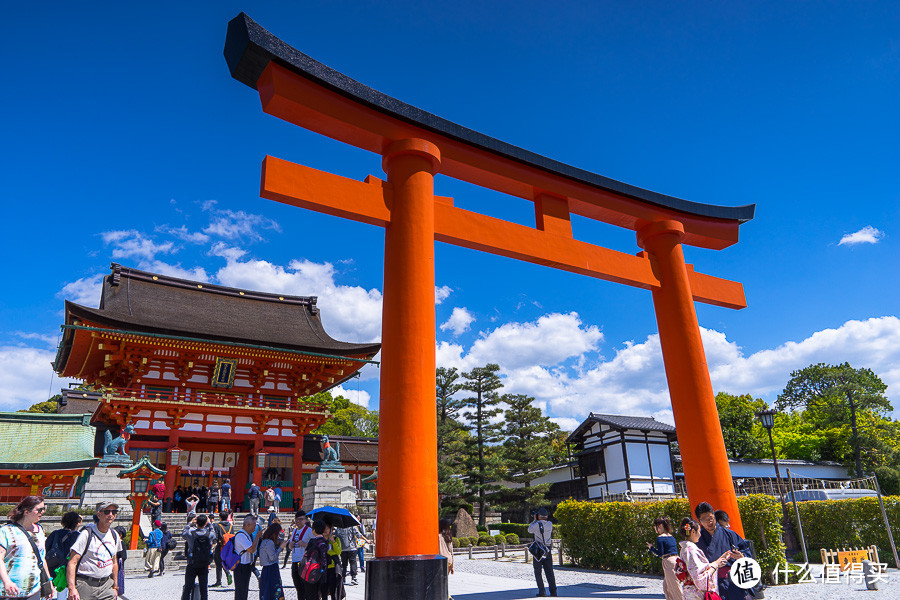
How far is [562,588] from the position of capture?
1059 cm

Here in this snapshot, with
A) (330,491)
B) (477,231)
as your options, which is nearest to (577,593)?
(477,231)

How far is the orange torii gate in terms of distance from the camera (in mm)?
6004

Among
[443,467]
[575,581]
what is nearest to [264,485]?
[443,467]

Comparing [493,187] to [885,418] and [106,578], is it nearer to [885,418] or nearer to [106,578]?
[106,578]

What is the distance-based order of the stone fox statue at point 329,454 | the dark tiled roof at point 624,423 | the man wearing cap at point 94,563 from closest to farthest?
the man wearing cap at point 94,563 < the stone fox statue at point 329,454 < the dark tiled roof at point 624,423

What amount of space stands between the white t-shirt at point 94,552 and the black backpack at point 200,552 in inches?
87.3

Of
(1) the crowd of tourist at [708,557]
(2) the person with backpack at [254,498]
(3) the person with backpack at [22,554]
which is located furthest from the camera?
(2) the person with backpack at [254,498]

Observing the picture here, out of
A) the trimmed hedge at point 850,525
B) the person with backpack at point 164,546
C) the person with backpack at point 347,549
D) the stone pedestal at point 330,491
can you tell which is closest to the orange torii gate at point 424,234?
the person with backpack at point 347,549

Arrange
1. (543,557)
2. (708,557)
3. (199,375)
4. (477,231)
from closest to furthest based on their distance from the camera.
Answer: (708,557)
(477,231)
(543,557)
(199,375)

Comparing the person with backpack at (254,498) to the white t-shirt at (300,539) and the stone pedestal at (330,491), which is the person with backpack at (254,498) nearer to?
the stone pedestal at (330,491)

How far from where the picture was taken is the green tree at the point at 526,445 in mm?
28219

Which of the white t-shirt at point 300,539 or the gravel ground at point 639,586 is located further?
the gravel ground at point 639,586

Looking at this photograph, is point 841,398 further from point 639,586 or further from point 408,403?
point 408,403

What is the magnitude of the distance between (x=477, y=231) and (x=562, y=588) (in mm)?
7290
